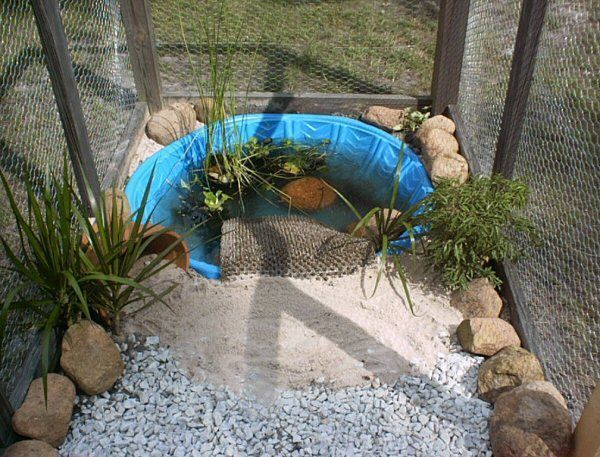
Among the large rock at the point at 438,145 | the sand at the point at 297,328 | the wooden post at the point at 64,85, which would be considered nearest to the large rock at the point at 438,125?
the large rock at the point at 438,145

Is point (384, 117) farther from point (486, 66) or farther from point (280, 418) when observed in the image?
point (280, 418)

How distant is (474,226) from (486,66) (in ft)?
5.53

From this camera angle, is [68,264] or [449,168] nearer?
[68,264]

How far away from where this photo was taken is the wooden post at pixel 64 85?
2.67 meters

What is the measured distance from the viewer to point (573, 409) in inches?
90.2

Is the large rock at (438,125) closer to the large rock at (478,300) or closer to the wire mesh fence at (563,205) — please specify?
the wire mesh fence at (563,205)

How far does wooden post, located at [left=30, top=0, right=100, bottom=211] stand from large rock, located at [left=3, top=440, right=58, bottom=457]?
94 centimetres

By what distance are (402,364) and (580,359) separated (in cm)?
70

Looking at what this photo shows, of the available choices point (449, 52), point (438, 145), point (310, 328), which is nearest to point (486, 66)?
point (449, 52)

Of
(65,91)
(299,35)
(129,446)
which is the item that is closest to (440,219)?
(129,446)

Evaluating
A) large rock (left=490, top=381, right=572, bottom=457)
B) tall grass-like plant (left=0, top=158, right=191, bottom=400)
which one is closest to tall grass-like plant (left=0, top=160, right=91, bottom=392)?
tall grass-like plant (left=0, top=158, right=191, bottom=400)

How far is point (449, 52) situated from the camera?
13.5 feet

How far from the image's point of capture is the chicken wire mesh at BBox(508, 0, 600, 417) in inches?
100

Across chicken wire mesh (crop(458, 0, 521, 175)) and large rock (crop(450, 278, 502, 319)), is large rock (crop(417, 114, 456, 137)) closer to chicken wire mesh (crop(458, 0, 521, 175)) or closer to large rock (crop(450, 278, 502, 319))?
chicken wire mesh (crop(458, 0, 521, 175))
